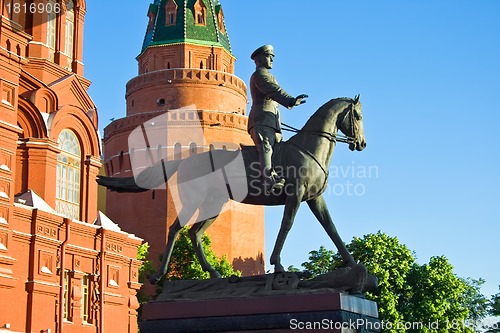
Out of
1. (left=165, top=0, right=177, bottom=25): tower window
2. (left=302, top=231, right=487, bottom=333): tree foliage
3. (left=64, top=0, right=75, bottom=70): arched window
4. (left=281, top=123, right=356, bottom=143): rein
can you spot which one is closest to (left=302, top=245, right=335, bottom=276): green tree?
(left=302, top=231, right=487, bottom=333): tree foliage

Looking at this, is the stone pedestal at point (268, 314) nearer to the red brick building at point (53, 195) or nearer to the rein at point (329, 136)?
the rein at point (329, 136)

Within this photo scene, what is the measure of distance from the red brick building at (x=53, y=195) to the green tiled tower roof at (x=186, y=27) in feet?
70.5

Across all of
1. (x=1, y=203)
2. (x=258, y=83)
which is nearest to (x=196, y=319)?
(x=258, y=83)

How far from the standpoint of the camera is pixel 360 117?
1338 cm

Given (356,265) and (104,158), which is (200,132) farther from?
(356,265)

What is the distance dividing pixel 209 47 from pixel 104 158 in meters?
10.1

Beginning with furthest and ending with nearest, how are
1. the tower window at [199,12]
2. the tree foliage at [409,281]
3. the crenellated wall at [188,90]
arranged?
the tower window at [199,12]
the crenellated wall at [188,90]
the tree foliage at [409,281]

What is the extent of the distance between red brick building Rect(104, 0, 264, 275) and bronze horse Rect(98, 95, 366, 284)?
1489 inches

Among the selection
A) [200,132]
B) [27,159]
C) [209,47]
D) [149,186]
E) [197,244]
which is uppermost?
[209,47]

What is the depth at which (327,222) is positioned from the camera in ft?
42.2

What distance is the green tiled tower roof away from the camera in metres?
56.7

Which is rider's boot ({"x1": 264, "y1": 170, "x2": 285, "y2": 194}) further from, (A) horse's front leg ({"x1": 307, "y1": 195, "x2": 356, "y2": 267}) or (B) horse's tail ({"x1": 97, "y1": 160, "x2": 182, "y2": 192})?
(B) horse's tail ({"x1": 97, "y1": 160, "x2": 182, "y2": 192})

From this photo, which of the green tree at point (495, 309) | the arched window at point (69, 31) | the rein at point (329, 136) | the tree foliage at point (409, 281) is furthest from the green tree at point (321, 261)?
the rein at point (329, 136)

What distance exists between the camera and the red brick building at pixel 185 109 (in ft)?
173
